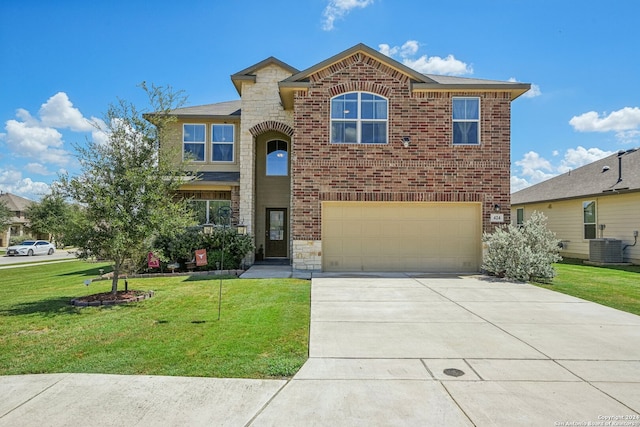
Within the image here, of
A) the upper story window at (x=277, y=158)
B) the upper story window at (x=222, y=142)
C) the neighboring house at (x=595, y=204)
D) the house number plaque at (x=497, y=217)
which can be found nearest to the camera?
the house number plaque at (x=497, y=217)

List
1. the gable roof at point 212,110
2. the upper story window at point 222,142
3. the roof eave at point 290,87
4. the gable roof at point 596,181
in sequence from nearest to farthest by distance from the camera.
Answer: the roof eave at point 290,87, the gable roof at point 212,110, the upper story window at point 222,142, the gable roof at point 596,181

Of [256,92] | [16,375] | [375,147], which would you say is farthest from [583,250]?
[16,375]

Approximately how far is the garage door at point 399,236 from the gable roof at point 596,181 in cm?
782

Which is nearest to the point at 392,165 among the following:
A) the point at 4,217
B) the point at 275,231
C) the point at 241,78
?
the point at 275,231

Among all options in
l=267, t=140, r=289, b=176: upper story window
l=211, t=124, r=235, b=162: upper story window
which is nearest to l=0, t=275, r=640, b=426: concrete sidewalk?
l=211, t=124, r=235, b=162: upper story window

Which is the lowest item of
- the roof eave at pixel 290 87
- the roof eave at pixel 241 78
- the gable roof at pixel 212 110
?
the roof eave at pixel 290 87

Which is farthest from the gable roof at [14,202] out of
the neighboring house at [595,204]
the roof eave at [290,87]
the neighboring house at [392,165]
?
the neighboring house at [595,204]

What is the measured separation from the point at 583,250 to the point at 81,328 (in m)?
20.3

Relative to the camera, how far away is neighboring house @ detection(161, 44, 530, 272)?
12672mm

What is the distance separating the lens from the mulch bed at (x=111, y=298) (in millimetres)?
8125

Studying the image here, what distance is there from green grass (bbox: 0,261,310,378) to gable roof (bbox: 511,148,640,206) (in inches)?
585

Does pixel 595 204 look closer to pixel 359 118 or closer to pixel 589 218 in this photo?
pixel 589 218

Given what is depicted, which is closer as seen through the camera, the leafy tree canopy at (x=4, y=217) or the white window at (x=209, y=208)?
the white window at (x=209, y=208)

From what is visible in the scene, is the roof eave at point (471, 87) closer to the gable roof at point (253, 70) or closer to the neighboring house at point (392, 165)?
the neighboring house at point (392, 165)
